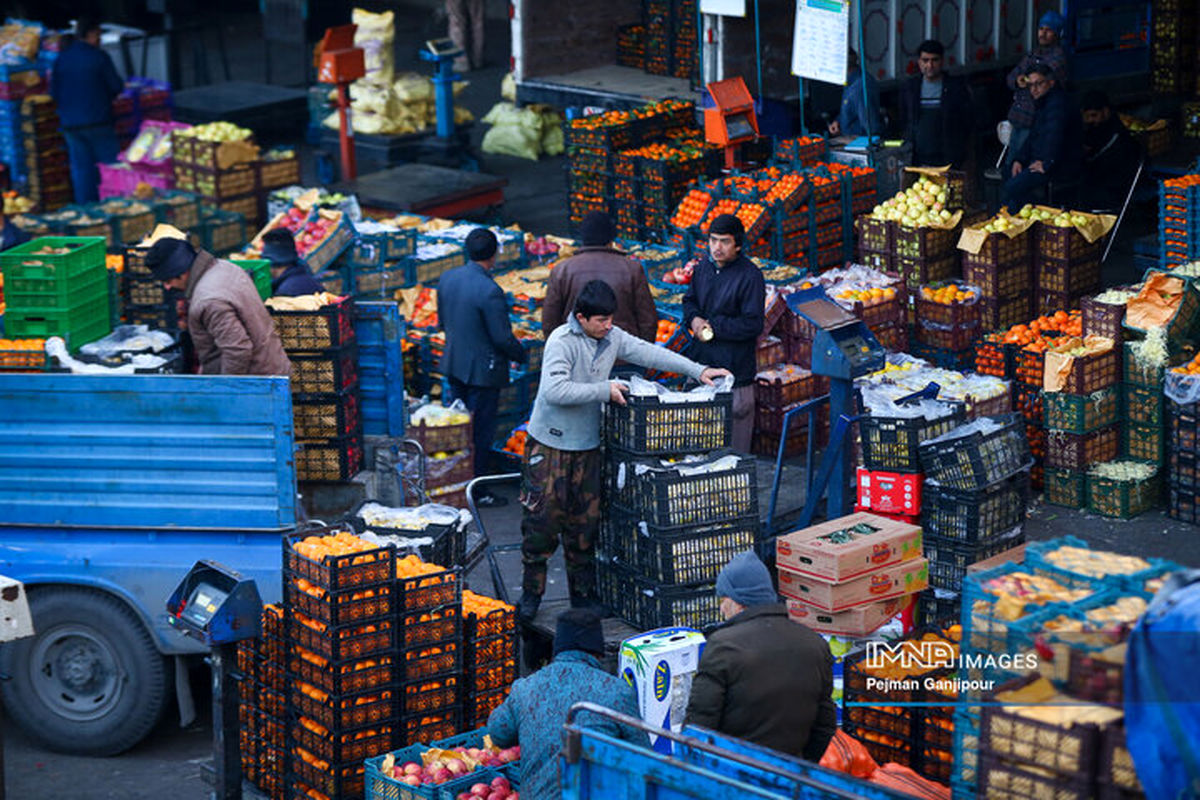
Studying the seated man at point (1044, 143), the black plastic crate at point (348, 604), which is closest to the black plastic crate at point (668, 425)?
the black plastic crate at point (348, 604)

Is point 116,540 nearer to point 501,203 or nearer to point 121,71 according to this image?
point 501,203

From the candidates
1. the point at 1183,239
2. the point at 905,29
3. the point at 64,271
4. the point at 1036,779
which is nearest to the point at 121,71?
the point at 905,29

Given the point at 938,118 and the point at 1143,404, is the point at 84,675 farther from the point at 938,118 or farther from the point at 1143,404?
the point at 938,118

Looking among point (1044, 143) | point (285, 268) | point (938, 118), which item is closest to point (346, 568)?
point (285, 268)

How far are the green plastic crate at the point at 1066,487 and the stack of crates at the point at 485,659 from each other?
4799mm

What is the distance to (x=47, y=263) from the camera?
10906 mm

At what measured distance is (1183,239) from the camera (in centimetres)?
1327

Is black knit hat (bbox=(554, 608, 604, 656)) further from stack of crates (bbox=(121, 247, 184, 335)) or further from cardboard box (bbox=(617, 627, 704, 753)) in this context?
stack of crates (bbox=(121, 247, 184, 335))

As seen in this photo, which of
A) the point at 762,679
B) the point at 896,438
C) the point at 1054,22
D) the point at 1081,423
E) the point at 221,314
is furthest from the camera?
the point at 1054,22

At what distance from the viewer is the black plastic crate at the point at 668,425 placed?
962 cm

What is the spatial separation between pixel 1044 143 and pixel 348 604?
9.29 metres

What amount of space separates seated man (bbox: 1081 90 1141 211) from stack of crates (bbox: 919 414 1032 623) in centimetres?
700

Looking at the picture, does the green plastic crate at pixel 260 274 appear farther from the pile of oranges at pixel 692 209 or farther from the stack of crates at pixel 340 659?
the pile of oranges at pixel 692 209

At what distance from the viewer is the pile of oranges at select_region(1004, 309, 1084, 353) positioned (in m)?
12.3
